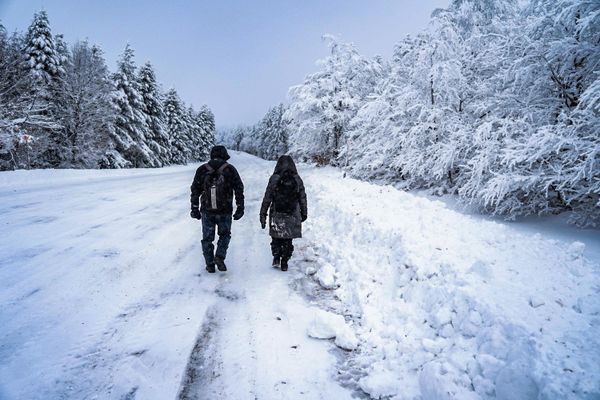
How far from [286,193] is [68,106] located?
2454 centimetres

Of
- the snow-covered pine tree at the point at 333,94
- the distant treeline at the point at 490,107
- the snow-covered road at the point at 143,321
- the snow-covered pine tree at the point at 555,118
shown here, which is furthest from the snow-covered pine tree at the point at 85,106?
the snow-covered pine tree at the point at 555,118

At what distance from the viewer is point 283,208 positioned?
5367mm

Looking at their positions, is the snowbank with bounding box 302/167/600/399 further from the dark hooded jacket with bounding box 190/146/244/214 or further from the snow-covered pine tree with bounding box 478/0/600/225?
the snow-covered pine tree with bounding box 478/0/600/225

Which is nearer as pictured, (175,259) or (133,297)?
(133,297)

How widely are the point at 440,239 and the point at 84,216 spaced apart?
7.84 metres

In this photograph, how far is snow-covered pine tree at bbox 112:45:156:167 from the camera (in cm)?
2720

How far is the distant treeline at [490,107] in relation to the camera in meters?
6.21

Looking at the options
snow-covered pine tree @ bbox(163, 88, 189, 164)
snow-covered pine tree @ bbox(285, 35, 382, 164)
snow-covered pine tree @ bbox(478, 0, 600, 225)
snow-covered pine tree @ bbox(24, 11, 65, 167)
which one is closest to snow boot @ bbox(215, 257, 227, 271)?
snow-covered pine tree @ bbox(478, 0, 600, 225)

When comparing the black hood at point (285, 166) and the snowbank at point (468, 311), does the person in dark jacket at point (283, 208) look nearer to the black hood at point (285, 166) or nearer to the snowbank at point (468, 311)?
the black hood at point (285, 166)

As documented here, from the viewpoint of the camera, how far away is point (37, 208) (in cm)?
786

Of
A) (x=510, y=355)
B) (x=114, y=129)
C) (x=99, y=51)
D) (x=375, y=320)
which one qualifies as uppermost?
(x=99, y=51)

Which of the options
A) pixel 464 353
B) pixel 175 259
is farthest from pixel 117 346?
pixel 464 353

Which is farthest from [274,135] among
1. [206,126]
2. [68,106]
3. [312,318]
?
[312,318]

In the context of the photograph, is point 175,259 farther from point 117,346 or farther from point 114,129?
point 114,129
